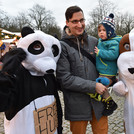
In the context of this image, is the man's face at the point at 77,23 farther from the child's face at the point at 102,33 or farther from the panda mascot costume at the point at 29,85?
the panda mascot costume at the point at 29,85

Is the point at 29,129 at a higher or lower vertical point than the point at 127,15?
lower

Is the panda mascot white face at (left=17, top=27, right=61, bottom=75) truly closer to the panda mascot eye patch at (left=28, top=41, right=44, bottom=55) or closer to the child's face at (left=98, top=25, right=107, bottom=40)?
the panda mascot eye patch at (left=28, top=41, right=44, bottom=55)

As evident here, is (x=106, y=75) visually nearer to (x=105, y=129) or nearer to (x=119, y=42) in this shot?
(x=119, y=42)

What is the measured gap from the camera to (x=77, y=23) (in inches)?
83.7

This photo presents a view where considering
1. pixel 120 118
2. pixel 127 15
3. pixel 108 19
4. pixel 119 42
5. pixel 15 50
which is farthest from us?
pixel 127 15

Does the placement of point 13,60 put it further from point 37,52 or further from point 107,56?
point 107,56

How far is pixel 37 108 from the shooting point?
1661 millimetres

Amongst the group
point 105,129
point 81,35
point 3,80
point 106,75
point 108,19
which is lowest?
point 105,129

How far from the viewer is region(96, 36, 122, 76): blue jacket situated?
206cm

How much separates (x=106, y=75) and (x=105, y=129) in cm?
85

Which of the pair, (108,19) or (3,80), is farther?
(108,19)

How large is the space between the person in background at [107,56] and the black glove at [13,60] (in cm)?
104

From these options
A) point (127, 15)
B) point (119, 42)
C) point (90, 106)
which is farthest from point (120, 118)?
point (127, 15)

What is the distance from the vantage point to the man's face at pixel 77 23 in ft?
6.93
